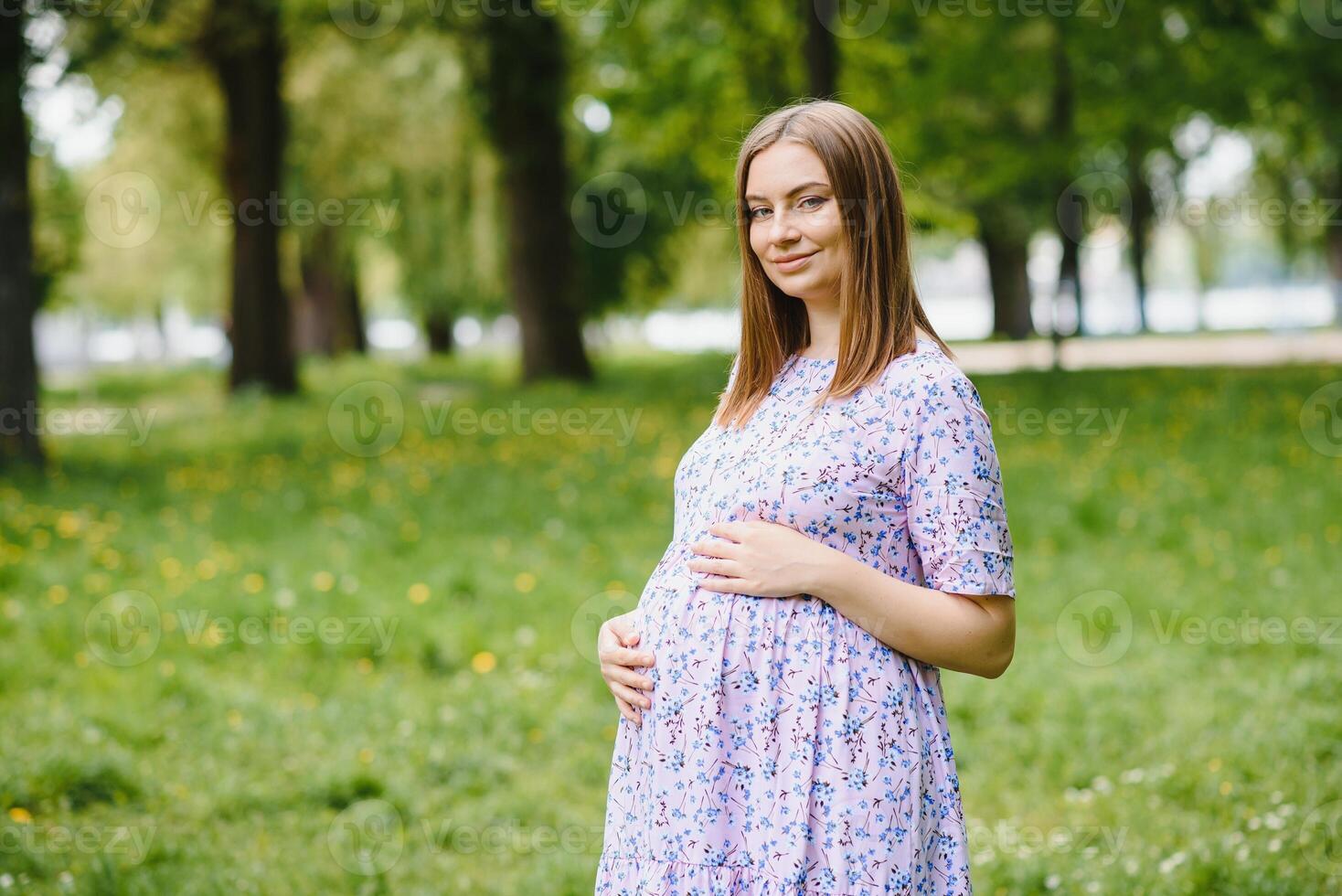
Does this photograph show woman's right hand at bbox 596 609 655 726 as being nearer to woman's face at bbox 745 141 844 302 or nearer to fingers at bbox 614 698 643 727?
fingers at bbox 614 698 643 727

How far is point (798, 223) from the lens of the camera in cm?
212

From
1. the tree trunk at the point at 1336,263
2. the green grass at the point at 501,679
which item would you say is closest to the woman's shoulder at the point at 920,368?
the green grass at the point at 501,679

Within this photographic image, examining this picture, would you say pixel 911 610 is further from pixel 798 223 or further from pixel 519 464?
pixel 519 464

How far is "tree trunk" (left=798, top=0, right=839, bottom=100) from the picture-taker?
12375 mm

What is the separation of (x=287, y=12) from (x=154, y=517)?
25.1 ft

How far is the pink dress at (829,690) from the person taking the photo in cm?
198

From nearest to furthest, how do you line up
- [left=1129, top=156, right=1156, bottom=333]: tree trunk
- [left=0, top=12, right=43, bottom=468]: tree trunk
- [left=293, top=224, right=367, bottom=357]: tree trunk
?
[left=0, top=12, right=43, bottom=468]: tree trunk
[left=293, top=224, right=367, bottom=357]: tree trunk
[left=1129, top=156, right=1156, bottom=333]: tree trunk

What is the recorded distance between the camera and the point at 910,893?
201 centimetres

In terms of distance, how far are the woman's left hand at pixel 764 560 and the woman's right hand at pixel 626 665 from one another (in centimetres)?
22

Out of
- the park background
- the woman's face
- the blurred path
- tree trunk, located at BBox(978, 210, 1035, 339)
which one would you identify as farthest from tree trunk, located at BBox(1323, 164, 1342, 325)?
the woman's face

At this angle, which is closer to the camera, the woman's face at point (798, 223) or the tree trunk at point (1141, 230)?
the woman's face at point (798, 223)

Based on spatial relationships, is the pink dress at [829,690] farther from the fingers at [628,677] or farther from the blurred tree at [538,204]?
the blurred tree at [538,204]

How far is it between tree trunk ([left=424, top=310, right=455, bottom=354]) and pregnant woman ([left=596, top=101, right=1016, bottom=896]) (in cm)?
2679

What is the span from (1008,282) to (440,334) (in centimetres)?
1481
